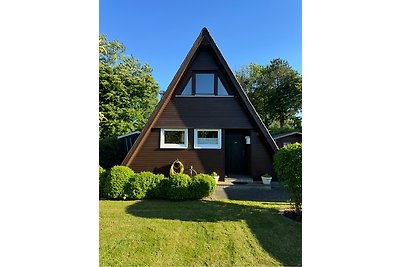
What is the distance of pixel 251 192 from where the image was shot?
21.9ft

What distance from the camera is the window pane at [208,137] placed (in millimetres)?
8153

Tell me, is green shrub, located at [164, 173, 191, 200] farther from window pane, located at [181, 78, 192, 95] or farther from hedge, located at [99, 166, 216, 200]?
window pane, located at [181, 78, 192, 95]

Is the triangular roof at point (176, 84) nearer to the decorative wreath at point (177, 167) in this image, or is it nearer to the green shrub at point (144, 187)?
the decorative wreath at point (177, 167)

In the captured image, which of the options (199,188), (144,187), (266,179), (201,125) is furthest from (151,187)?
(266,179)

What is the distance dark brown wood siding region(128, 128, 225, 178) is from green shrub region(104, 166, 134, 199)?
185cm

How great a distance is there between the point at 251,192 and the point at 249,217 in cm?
237

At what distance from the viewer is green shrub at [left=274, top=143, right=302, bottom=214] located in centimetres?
422

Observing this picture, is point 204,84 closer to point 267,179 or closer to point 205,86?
point 205,86

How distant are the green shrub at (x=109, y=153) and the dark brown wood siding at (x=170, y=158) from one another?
17.0 ft

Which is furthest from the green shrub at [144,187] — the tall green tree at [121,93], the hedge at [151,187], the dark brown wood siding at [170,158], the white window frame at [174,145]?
the tall green tree at [121,93]

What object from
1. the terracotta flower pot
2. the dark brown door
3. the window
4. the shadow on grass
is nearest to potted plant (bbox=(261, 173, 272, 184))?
the terracotta flower pot
